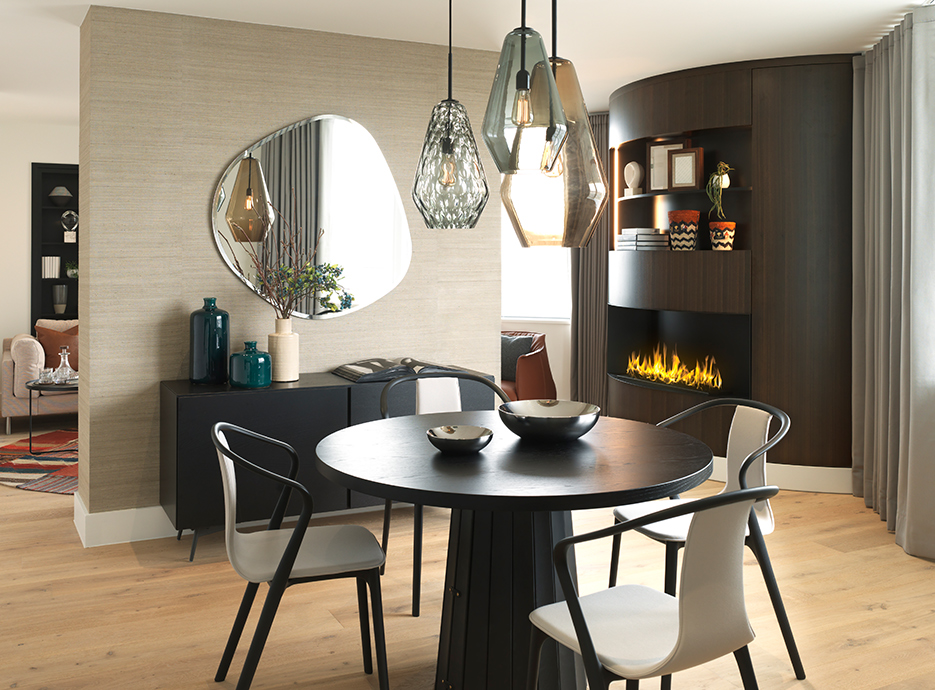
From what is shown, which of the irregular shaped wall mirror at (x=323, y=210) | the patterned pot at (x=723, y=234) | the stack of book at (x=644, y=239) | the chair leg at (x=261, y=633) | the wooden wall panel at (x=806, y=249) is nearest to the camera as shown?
the chair leg at (x=261, y=633)

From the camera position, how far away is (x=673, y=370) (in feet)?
Answer: 18.6

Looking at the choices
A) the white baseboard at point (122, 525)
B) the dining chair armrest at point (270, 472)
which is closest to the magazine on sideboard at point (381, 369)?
the white baseboard at point (122, 525)

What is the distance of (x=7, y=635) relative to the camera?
282cm

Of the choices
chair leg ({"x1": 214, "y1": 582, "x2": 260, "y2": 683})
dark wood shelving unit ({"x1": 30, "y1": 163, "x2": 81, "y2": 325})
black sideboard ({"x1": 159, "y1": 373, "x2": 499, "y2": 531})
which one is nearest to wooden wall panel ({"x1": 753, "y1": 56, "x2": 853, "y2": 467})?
black sideboard ({"x1": 159, "y1": 373, "x2": 499, "y2": 531})

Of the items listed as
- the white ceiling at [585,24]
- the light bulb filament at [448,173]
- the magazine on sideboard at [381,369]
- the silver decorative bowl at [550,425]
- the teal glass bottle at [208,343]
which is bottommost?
the silver decorative bowl at [550,425]

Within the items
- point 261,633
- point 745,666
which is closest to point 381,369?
point 261,633

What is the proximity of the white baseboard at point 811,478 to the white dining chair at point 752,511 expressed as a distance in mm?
2164

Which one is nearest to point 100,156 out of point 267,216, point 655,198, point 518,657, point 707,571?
point 267,216

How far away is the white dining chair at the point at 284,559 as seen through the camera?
2166 mm

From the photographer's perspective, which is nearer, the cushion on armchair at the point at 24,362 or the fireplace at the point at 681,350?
the fireplace at the point at 681,350

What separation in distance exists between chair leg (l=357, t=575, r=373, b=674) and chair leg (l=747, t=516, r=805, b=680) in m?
1.14

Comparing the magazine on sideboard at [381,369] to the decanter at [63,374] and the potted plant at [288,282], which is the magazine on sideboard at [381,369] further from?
the decanter at [63,374]

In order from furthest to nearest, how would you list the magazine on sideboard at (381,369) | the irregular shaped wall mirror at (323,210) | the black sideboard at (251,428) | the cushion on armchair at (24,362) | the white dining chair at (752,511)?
the cushion on armchair at (24,362) < the irregular shaped wall mirror at (323,210) < the magazine on sideboard at (381,369) < the black sideboard at (251,428) < the white dining chair at (752,511)

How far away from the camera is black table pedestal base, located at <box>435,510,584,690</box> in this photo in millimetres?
2207
